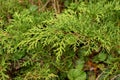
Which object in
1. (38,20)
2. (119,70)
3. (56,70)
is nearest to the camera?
(119,70)

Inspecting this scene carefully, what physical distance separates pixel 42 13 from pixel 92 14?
18.0 inches

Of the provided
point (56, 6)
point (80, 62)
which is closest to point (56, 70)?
point (80, 62)

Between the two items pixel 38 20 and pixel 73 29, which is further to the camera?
pixel 38 20

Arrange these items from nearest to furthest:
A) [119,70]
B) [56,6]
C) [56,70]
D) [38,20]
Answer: [119,70] < [56,70] < [38,20] < [56,6]

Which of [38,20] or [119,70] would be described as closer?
[119,70]

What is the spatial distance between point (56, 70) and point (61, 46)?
0.71 feet

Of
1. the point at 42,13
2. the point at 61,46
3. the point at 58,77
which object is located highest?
the point at 42,13

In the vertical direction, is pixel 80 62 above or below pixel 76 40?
below

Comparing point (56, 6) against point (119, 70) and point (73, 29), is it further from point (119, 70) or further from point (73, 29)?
point (119, 70)

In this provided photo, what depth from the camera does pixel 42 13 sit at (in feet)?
7.00

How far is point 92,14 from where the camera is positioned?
1.90 metres

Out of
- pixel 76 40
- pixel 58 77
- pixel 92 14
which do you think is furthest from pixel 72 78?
pixel 92 14

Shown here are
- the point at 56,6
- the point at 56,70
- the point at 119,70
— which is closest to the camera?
the point at 119,70

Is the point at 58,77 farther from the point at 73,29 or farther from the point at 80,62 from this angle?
the point at 73,29
